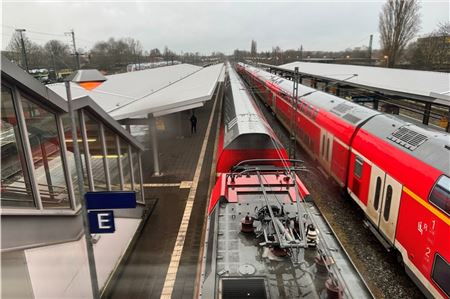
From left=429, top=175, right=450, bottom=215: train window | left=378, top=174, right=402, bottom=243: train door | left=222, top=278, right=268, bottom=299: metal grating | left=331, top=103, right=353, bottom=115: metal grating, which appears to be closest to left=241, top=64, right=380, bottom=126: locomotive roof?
left=331, top=103, right=353, bottom=115: metal grating

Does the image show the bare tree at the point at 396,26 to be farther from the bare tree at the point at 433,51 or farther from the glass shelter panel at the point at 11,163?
the glass shelter panel at the point at 11,163

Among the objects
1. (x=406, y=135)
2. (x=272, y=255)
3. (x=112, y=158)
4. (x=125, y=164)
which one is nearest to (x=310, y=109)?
(x=406, y=135)

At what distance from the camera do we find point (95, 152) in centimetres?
784

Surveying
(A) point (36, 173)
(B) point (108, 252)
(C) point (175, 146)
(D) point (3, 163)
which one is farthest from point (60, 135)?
(C) point (175, 146)

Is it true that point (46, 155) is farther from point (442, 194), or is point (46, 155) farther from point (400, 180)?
point (400, 180)

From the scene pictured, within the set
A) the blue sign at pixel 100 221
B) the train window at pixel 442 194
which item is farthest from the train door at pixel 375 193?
the blue sign at pixel 100 221

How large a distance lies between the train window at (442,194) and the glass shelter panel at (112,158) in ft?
24.2

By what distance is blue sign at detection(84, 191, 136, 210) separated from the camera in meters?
4.93

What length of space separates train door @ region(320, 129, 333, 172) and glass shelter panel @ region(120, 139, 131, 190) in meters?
6.99

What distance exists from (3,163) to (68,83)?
145cm

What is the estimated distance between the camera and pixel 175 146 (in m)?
19.9

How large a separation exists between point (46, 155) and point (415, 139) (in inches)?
302

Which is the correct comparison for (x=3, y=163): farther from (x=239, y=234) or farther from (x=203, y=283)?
(x=239, y=234)

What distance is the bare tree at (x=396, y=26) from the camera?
40.7 m
